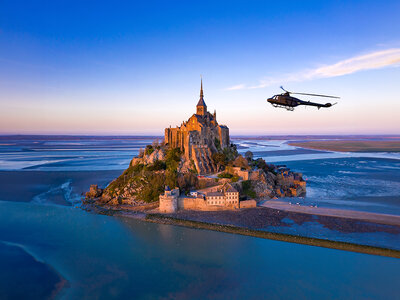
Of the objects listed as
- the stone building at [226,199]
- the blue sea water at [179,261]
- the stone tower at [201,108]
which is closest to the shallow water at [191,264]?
the blue sea water at [179,261]

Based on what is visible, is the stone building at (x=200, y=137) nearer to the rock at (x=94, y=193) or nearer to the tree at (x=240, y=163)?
the tree at (x=240, y=163)

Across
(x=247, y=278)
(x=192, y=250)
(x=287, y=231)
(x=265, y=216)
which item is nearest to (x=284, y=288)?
(x=247, y=278)

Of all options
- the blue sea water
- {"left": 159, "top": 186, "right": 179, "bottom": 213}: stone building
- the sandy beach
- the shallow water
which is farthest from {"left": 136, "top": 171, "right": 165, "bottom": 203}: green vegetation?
the sandy beach

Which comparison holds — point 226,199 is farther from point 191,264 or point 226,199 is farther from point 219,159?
point 191,264

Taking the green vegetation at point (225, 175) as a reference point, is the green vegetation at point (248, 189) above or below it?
below

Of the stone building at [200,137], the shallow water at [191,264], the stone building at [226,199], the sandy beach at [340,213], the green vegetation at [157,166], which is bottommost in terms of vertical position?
the shallow water at [191,264]

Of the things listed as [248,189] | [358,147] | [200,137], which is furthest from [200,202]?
[358,147]

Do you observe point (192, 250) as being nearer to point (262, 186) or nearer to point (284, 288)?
point (284, 288)
